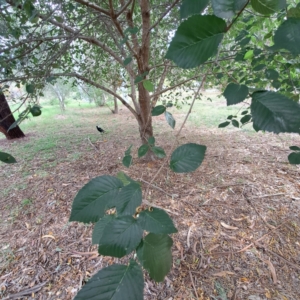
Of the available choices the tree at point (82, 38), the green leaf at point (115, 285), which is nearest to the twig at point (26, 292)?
the tree at point (82, 38)

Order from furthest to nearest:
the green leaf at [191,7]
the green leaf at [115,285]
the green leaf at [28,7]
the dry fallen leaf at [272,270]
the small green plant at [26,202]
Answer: the small green plant at [26,202], the dry fallen leaf at [272,270], the green leaf at [28,7], the green leaf at [191,7], the green leaf at [115,285]

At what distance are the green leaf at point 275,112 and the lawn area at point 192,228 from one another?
10.1 inches

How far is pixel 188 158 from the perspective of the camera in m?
0.36

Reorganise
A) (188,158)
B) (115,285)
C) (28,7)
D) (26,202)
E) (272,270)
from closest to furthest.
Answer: (115,285), (188,158), (28,7), (272,270), (26,202)

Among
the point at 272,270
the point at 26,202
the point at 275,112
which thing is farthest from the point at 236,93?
the point at 26,202

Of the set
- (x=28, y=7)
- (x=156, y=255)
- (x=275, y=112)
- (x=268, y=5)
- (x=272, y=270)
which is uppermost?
(x=28, y=7)

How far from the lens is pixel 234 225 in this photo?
130 centimetres

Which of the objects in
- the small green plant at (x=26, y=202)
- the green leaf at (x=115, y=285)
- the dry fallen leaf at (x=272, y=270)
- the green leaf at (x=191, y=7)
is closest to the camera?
the green leaf at (x=115, y=285)

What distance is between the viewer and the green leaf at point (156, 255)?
25 centimetres

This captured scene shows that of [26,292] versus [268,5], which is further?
[26,292]

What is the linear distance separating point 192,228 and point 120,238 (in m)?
1.19

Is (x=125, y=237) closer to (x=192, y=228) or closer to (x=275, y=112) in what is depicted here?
(x=275, y=112)

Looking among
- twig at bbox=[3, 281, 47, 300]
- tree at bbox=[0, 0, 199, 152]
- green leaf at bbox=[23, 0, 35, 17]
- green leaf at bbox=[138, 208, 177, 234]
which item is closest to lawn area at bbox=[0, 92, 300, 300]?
twig at bbox=[3, 281, 47, 300]

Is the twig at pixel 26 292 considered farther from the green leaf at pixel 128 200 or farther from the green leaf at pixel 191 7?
the green leaf at pixel 191 7
